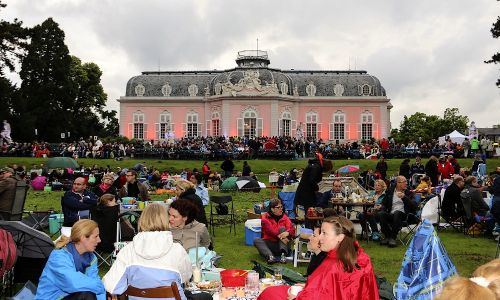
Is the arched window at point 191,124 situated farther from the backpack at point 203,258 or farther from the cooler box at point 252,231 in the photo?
the backpack at point 203,258

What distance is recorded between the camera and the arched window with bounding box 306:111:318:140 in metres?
52.8

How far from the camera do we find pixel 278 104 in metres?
50.5

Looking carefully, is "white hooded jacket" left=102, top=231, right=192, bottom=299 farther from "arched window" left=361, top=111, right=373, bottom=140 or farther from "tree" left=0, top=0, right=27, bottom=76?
"arched window" left=361, top=111, right=373, bottom=140

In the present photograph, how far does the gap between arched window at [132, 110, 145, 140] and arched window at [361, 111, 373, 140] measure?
2005 centimetres

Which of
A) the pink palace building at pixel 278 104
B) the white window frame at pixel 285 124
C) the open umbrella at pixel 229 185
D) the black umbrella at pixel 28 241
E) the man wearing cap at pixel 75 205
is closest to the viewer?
the black umbrella at pixel 28 241

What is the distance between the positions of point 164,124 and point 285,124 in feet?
36.7

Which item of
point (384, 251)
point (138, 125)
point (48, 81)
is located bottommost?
point (384, 251)

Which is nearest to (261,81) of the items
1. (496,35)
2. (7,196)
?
(496,35)

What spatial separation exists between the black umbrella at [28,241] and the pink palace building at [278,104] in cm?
4363

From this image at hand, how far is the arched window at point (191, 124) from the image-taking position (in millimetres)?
53250

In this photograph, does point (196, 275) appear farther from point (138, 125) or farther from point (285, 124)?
point (138, 125)

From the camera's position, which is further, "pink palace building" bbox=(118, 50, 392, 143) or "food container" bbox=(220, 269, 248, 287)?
"pink palace building" bbox=(118, 50, 392, 143)

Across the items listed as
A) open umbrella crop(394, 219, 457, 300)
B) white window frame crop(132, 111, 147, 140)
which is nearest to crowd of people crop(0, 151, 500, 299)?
open umbrella crop(394, 219, 457, 300)

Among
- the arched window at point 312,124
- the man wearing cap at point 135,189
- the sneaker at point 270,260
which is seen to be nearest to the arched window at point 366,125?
the arched window at point 312,124
